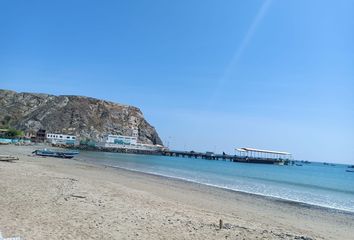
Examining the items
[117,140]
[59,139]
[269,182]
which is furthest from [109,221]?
[117,140]

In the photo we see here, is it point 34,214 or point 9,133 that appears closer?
point 34,214

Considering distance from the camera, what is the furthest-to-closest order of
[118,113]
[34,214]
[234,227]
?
1. [118,113]
2. [234,227]
3. [34,214]

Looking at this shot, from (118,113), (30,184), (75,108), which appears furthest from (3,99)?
(30,184)

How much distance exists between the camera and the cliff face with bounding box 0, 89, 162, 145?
15362 cm

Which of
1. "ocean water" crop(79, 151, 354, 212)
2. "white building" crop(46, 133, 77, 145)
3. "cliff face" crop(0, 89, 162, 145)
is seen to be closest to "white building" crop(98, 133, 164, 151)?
"white building" crop(46, 133, 77, 145)

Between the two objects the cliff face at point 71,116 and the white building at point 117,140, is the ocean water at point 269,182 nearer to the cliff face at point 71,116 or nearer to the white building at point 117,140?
the white building at point 117,140

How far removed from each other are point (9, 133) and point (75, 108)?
4483 centimetres

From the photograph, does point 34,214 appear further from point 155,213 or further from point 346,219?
point 346,219

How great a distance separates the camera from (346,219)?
1825 centimetres

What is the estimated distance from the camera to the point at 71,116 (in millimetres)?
159250

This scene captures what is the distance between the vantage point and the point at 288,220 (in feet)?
51.6

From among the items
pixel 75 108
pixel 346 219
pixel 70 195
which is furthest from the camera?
pixel 75 108

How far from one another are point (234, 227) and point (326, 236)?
3.91 m

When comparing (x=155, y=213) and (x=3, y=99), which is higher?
(x=3, y=99)
